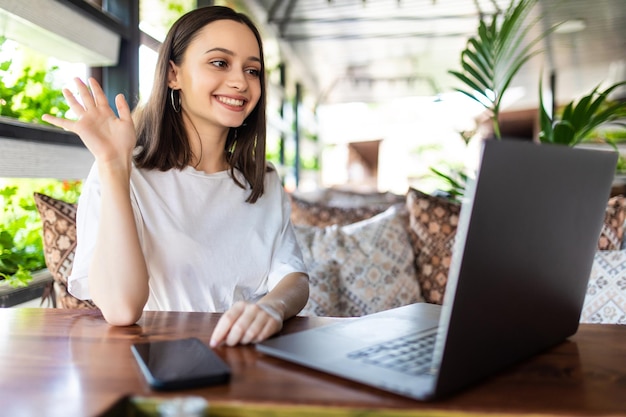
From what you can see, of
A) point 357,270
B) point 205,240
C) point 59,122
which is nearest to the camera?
point 59,122

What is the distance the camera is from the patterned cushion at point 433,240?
221cm

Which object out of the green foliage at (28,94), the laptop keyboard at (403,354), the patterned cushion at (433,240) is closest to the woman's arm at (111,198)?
the laptop keyboard at (403,354)

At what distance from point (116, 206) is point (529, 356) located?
0.79m

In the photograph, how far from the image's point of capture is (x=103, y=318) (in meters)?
1.12

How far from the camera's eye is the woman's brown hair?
1.54 m

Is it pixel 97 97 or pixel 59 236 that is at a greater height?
pixel 97 97

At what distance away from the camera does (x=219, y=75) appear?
152 cm

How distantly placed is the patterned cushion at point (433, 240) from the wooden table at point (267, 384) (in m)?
1.23

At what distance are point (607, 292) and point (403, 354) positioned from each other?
1326 mm

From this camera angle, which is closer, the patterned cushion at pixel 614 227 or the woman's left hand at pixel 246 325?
the woman's left hand at pixel 246 325

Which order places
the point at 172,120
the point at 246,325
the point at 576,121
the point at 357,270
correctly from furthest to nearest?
the point at 576,121 < the point at 357,270 < the point at 172,120 < the point at 246,325

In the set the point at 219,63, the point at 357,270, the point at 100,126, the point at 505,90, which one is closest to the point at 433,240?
the point at 357,270

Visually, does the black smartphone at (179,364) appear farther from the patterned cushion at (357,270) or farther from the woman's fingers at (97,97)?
the patterned cushion at (357,270)

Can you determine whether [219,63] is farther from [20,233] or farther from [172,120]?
[20,233]
